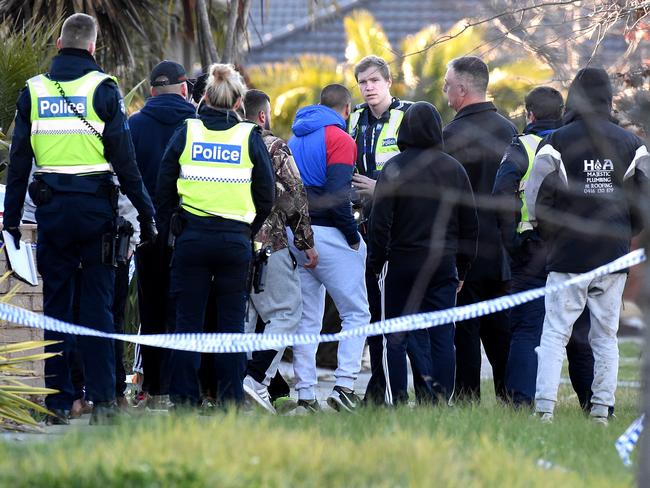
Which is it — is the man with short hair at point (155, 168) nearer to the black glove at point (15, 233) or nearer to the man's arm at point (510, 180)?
the black glove at point (15, 233)

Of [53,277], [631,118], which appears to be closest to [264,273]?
[53,277]

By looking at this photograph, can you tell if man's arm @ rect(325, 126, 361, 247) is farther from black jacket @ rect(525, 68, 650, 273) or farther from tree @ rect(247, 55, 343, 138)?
tree @ rect(247, 55, 343, 138)

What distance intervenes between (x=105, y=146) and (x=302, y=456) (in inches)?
107

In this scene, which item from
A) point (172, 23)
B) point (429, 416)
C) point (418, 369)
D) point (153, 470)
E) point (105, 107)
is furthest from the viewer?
point (172, 23)

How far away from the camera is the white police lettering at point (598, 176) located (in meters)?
7.07

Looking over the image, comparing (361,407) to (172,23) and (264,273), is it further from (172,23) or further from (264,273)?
(172,23)

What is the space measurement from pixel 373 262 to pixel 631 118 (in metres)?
3.94

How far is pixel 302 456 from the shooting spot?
191 inches

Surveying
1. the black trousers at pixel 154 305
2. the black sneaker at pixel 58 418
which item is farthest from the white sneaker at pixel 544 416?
the black sneaker at pixel 58 418

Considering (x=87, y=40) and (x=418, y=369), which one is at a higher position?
(x=87, y=40)

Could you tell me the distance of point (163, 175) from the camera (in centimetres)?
711

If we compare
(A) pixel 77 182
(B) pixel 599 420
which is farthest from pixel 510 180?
(A) pixel 77 182

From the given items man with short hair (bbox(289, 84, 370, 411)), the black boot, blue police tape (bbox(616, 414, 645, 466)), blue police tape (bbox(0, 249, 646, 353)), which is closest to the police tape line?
blue police tape (bbox(0, 249, 646, 353))

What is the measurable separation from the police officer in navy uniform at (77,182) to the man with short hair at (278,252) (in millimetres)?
1317
